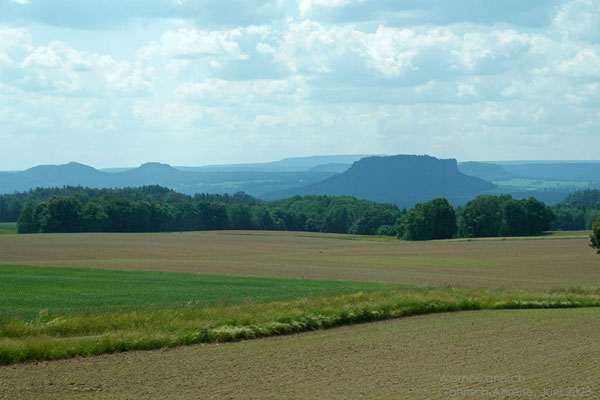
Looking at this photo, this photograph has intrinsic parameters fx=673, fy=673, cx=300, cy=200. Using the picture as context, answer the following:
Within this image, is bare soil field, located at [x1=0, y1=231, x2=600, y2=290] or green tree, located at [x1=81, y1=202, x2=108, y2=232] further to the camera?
green tree, located at [x1=81, y1=202, x2=108, y2=232]

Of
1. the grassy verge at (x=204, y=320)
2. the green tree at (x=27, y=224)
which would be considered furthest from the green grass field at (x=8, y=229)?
the grassy verge at (x=204, y=320)

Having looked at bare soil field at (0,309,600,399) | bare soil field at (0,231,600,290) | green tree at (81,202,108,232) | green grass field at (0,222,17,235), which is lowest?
bare soil field at (0,231,600,290)

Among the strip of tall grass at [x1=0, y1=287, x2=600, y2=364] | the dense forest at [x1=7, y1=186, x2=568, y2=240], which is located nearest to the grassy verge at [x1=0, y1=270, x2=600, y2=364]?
the strip of tall grass at [x1=0, y1=287, x2=600, y2=364]

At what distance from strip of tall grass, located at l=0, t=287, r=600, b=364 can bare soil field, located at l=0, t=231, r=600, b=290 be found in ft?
36.5

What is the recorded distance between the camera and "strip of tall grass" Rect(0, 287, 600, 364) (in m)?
15.6

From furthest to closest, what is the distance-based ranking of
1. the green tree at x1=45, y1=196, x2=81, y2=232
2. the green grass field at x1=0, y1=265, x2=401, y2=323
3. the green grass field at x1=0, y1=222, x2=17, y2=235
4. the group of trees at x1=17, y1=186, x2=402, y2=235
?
the group of trees at x1=17, y1=186, x2=402, y2=235 < the green tree at x1=45, y1=196, x2=81, y2=232 < the green grass field at x1=0, y1=222, x2=17, y2=235 < the green grass field at x1=0, y1=265, x2=401, y2=323

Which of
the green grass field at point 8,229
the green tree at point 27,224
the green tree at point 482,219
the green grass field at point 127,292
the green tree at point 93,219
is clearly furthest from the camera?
the green tree at point 93,219

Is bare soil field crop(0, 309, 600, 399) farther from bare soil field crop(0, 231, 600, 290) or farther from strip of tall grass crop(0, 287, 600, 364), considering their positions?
bare soil field crop(0, 231, 600, 290)

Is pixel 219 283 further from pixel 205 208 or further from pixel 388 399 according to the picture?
pixel 205 208

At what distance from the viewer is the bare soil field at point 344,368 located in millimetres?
12023

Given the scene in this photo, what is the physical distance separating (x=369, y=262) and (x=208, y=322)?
125 ft

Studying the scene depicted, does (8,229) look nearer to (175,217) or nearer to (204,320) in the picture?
(175,217)

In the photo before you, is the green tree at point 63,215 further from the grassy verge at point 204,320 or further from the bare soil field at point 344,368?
the bare soil field at point 344,368

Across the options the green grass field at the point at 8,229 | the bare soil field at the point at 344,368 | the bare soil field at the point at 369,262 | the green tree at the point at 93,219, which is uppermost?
the green tree at the point at 93,219
